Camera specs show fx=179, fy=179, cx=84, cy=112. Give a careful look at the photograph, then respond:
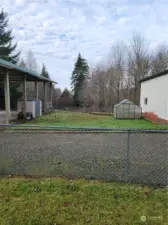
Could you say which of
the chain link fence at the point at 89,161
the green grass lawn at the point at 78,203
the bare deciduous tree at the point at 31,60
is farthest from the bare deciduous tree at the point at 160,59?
the green grass lawn at the point at 78,203

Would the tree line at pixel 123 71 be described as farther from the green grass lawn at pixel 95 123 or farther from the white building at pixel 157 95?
the green grass lawn at pixel 95 123

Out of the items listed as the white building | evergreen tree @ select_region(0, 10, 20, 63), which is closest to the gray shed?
the white building

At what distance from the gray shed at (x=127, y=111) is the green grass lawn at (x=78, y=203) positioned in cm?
1497

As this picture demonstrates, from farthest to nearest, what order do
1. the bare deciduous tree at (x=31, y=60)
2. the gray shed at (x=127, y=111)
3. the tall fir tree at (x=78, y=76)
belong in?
the tall fir tree at (x=78, y=76) < the bare deciduous tree at (x=31, y=60) < the gray shed at (x=127, y=111)

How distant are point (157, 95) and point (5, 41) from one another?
23.2 metres

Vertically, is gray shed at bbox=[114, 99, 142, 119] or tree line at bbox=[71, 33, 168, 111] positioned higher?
tree line at bbox=[71, 33, 168, 111]

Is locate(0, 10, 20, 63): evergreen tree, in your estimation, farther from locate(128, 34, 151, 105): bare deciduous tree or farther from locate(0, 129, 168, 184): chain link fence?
locate(0, 129, 168, 184): chain link fence

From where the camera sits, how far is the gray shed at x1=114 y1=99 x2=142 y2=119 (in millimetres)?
17875

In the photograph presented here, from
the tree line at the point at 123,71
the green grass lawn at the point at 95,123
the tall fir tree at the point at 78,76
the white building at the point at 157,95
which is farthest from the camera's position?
the tall fir tree at the point at 78,76

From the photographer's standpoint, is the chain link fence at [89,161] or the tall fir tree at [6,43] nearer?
the chain link fence at [89,161]

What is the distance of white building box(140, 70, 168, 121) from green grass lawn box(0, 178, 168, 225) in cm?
1194

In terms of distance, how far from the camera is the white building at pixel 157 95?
13719 mm

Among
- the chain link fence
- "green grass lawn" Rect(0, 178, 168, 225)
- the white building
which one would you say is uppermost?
the white building

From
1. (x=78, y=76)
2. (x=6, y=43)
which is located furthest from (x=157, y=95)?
(x=78, y=76)
